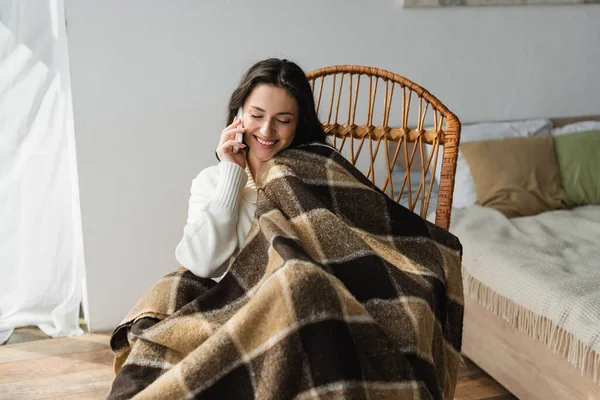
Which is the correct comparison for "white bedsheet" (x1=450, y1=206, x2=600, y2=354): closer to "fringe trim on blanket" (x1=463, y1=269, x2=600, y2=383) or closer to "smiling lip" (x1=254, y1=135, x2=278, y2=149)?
"fringe trim on blanket" (x1=463, y1=269, x2=600, y2=383)

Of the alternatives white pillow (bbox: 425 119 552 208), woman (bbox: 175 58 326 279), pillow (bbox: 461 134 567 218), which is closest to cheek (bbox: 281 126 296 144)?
woman (bbox: 175 58 326 279)

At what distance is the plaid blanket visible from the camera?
3.54 ft

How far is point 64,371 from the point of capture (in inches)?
83.4

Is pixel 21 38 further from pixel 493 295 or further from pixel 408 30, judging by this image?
pixel 493 295

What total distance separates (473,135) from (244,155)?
1204mm

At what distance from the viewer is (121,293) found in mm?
2365

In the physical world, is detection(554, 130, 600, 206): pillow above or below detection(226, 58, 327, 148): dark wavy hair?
below

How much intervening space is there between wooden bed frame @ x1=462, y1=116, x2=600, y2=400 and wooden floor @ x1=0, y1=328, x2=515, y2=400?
6cm

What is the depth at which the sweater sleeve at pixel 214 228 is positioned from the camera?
140 centimetres

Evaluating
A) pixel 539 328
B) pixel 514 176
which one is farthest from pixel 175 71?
pixel 539 328

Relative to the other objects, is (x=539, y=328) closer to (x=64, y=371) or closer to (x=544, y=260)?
(x=544, y=260)

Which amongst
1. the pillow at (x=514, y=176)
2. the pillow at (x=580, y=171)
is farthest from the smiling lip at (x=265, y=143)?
the pillow at (x=580, y=171)

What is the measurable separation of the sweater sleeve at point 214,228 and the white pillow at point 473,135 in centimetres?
106

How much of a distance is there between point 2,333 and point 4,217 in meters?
0.40
